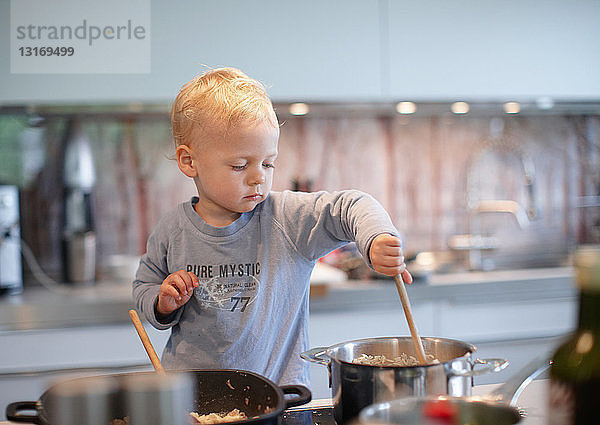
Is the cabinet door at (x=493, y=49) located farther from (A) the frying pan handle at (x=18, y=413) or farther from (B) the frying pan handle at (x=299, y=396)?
(A) the frying pan handle at (x=18, y=413)

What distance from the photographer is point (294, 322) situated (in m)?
1.11

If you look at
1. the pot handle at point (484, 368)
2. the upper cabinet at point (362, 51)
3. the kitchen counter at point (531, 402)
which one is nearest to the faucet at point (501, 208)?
the upper cabinet at point (362, 51)

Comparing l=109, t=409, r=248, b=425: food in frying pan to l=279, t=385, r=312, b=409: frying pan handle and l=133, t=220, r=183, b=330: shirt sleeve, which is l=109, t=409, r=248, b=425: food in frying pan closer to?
l=279, t=385, r=312, b=409: frying pan handle

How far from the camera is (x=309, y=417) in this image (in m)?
0.81

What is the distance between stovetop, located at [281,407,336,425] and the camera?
0.79 meters

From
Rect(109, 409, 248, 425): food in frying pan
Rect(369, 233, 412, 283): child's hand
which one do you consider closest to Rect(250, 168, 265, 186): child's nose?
Rect(369, 233, 412, 283): child's hand

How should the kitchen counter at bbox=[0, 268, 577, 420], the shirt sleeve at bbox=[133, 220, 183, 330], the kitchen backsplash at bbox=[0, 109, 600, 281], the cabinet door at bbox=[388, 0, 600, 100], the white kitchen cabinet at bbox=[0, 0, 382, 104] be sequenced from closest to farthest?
the shirt sleeve at bbox=[133, 220, 183, 330]
the kitchen counter at bbox=[0, 268, 577, 420]
the white kitchen cabinet at bbox=[0, 0, 382, 104]
the cabinet door at bbox=[388, 0, 600, 100]
the kitchen backsplash at bbox=[0, 109, 600, 281]

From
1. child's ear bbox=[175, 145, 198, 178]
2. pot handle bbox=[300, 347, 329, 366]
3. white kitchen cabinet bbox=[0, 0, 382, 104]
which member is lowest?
pot handle bbox=[300, 347, 329, 366]

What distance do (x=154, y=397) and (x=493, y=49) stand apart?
2.14m

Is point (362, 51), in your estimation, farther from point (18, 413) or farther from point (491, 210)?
point (18, 413)

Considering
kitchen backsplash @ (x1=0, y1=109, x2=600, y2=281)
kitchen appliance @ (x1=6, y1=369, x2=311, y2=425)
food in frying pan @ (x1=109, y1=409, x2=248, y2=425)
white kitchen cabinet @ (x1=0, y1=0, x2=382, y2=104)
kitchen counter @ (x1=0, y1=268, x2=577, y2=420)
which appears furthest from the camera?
kitchen backsplash @ (x1=0, y1=109, x2=600, y2=281)

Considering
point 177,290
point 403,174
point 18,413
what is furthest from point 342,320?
point 18,413

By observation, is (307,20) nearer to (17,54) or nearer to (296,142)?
(296,142)

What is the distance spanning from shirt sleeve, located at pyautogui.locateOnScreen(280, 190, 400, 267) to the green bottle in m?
0.42
